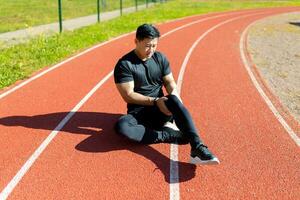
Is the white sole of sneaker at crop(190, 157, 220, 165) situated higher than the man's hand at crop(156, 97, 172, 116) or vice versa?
the man's hand at crop(156, 97, 172, 116)

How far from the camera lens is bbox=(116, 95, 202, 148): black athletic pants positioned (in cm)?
566

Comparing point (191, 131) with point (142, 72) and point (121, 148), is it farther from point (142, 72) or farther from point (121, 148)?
point (142, 72)

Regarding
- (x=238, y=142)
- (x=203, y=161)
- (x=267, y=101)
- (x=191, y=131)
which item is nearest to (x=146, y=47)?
(x=191, y=131)

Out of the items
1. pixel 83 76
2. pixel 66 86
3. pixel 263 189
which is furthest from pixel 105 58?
pixel 263 189

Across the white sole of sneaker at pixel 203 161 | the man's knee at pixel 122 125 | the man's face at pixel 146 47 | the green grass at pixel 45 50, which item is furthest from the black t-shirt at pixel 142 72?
the green grass at pixel 45 50

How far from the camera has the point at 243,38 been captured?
19.0m

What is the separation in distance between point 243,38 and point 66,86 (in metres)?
11.4

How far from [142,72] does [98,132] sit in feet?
3.99

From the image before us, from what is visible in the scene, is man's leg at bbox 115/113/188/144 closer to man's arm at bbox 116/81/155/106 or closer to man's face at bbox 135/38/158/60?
man's arm at bbox 116/81/155/106

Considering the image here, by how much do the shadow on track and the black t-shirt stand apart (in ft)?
1.89

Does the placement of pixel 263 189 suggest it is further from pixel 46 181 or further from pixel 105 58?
pixel 105 58

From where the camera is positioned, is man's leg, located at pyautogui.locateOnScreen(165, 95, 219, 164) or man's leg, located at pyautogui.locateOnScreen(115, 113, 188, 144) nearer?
man's leg, located at pyautogui.locateOnScreen(165, 95, 219, 164)

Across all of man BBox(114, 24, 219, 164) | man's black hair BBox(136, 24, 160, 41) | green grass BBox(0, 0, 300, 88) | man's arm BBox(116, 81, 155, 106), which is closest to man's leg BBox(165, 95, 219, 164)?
man BBox(114, 24, 219, 164)

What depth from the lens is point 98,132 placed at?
670 cm
